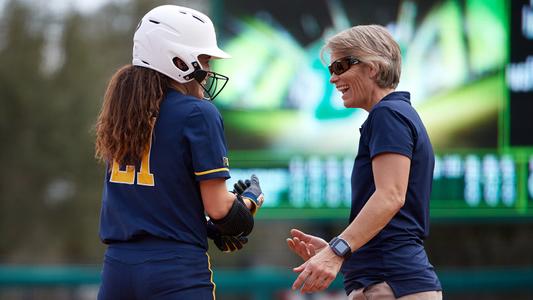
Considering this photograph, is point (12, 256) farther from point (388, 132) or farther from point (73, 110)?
point (388, 132)

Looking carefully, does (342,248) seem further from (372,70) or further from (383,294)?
(372,70)

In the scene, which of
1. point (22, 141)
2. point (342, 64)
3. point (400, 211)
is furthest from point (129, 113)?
point (22, 141)

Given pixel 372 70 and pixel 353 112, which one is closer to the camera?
pixel 372 70

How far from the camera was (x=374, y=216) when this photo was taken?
353 cm

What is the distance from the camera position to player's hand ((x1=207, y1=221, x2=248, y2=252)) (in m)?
3.96

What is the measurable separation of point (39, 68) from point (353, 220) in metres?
15.9

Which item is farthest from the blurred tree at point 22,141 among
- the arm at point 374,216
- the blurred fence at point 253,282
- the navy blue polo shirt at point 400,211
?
the arm at point 374,216

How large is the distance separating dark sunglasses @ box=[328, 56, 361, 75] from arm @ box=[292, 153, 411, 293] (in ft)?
1.54

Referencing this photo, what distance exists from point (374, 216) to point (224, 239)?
757 mm

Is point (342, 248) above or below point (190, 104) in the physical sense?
below

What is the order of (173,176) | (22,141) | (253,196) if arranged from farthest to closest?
(22,141)
(253,196)
(173,176)

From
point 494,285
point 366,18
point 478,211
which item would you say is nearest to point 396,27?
point 366,18

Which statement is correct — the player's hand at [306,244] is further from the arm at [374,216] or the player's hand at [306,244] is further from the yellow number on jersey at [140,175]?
the yellow number on jersey at [140,175]

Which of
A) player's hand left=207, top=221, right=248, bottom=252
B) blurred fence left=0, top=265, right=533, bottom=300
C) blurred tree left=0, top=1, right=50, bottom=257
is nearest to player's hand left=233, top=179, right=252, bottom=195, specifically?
player's hand left=207, top=221, right=248, bottom=252
